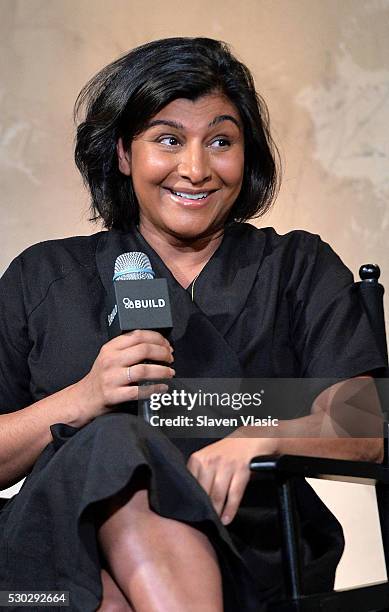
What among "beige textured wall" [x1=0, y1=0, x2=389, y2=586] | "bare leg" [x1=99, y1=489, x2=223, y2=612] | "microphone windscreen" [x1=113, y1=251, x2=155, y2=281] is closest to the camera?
"bare leg" [x1=99, y1=489, x2=223, y2=612]

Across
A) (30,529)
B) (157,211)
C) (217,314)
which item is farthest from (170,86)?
(30,529)

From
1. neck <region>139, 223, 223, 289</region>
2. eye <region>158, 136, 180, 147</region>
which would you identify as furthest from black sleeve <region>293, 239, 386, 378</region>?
eye <region>158, 136, 180, 147</region>

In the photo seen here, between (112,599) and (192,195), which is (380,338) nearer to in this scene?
(192,195)

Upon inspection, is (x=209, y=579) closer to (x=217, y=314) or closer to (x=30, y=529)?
(x=30, y=529)

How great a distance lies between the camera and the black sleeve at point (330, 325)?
155 centimetres

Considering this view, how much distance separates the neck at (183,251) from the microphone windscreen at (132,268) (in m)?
0.32

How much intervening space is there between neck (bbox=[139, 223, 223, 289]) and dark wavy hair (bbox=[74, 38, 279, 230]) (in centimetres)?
7

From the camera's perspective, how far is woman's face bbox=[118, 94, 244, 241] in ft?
5.42

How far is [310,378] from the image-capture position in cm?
160

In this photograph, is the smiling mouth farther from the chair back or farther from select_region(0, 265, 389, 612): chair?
select_region(0, 265, 389, 612): chair

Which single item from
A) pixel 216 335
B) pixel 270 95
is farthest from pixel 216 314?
pixel 270 95

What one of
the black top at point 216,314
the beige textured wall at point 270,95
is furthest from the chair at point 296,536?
the beige textured wall at point 270,95

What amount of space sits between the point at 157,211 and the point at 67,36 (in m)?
0.89

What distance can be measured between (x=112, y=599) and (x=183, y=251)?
68 cm
